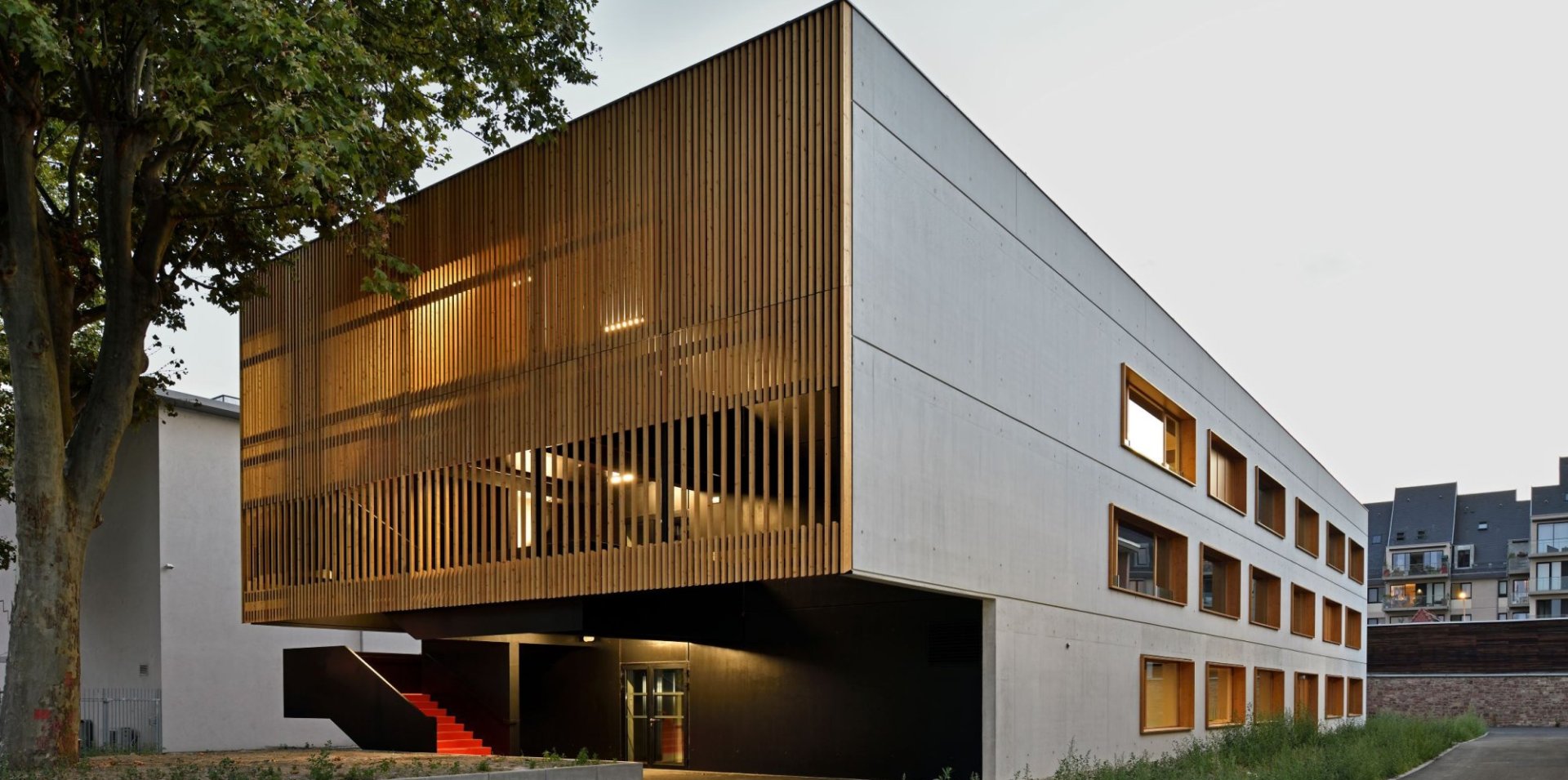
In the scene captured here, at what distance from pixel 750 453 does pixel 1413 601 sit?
8503 cm

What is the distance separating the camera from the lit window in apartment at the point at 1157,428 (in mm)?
22250

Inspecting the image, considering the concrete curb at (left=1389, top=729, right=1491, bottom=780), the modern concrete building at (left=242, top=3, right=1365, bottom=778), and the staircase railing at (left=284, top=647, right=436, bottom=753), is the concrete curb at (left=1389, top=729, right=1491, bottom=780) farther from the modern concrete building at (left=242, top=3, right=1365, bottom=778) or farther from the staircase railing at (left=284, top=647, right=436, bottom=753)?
the staircase railing at (left=284, top=647, right=436, bottom=753)

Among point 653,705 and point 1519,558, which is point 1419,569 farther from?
point 653,705

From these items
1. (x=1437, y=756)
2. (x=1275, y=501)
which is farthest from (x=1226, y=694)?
(x=1275, y=501)

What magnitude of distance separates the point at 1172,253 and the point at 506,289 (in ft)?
67.5

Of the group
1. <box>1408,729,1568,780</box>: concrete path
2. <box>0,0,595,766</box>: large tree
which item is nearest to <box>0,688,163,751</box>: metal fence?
<box>0,0,595,766</box>: large tree

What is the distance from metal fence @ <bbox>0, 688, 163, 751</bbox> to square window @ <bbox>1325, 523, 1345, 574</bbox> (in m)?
34.4

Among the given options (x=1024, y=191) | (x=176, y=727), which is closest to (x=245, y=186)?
(x=1024, y=191)

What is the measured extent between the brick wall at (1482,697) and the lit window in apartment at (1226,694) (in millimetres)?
25385

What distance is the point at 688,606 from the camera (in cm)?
1955

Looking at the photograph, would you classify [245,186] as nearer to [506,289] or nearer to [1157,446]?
[506,289]

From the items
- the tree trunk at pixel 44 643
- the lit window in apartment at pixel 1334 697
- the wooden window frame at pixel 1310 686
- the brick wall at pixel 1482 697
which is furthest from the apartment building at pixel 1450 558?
the tree trunk at pixel 44 643

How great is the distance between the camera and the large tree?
39.5 feet

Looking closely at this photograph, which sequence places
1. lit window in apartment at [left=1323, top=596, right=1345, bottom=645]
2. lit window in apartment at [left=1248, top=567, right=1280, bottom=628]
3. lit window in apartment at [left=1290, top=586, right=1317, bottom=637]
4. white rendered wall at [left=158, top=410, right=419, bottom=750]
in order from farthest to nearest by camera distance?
lit window in apartment at [left=1323, top=596, right=1345, bottom=645], lit window in apartment at [left=1290, top=586, right=1317, bottom=637], lit window in apartment at [left=1248, top=567, right=1280, bottom=628], white rendered wall at [left=158, top=410, right=419, bottom=750]
